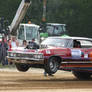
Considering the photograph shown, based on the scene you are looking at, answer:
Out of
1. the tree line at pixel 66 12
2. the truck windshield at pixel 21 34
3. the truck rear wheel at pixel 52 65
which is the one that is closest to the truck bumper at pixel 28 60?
the truck rear wheel at pixel 52 65

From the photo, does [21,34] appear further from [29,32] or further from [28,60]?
[28,60]

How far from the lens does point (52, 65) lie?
58.7ft

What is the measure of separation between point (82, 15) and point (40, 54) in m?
54.2

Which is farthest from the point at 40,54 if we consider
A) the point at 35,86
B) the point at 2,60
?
the point at 2,60

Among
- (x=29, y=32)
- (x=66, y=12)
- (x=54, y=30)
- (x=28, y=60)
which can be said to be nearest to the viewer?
(x=28, y=60)

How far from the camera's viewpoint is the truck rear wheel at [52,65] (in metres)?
17.7

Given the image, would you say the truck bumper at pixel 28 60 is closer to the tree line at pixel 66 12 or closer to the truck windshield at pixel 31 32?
the truck windshield at pixel 31 32

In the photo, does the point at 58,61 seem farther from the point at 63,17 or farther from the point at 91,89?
the point at 63,17

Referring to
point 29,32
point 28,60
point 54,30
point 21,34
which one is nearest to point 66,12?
point 54,30

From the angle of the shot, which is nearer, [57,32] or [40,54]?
[40,54]

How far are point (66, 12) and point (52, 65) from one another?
177ft

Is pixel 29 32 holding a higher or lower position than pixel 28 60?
higher

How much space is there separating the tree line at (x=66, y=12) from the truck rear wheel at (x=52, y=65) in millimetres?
47777

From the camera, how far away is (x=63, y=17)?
7094 cm
